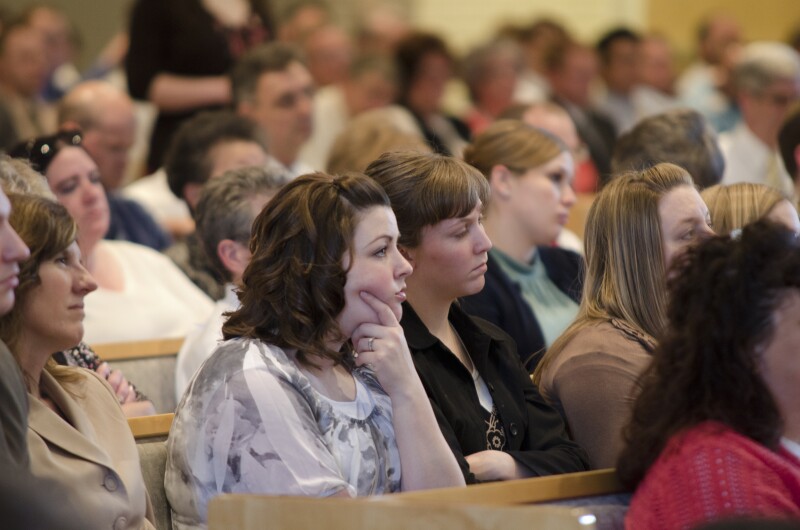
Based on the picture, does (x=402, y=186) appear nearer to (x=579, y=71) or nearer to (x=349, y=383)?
(x=349, y=383)

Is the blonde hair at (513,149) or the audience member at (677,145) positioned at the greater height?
the blonde hair at (513,149)

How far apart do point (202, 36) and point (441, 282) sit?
3.26 m

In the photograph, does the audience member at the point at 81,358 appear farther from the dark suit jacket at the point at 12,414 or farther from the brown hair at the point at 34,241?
the dark suit jacket at the point at 12,414

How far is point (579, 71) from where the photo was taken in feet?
26.2

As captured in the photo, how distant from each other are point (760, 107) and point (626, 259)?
3.49 metres

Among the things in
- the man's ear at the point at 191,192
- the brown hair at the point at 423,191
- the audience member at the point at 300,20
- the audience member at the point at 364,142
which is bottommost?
the audience member at the point at 300,20

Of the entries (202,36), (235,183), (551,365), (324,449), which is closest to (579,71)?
(202,36)

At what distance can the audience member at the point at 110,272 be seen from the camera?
3836 millimetres

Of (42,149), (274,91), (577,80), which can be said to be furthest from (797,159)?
(577,80)

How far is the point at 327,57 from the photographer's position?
785 cm

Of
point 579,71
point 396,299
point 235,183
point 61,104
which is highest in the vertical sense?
point 396,299

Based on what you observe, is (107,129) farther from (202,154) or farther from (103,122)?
(202,154)

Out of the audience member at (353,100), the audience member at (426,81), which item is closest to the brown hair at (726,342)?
the audience member at (353,100)

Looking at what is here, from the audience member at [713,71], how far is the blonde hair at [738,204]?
4607 mm
